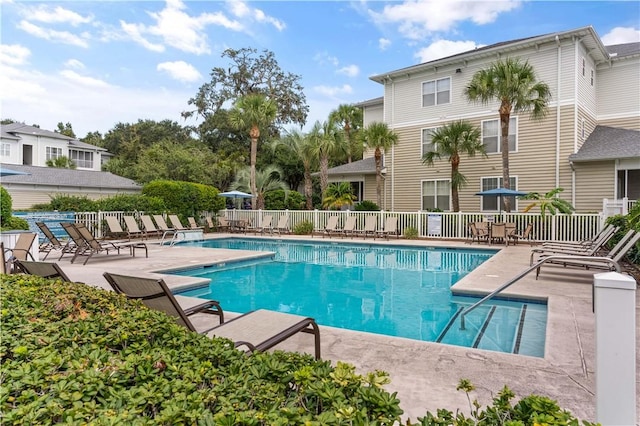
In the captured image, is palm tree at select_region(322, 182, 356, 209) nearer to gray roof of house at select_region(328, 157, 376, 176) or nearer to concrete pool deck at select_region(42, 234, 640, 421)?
gray roof of house at select_region(328, 157, 376, 176)

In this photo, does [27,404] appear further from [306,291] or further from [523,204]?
[523,204]

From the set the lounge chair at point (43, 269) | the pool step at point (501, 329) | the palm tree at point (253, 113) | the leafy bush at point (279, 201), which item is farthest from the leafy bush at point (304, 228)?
the lounge chair at point (43, 269)

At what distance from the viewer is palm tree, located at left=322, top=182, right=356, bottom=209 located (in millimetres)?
20391

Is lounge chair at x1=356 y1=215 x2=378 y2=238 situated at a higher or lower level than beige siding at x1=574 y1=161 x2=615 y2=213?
lower

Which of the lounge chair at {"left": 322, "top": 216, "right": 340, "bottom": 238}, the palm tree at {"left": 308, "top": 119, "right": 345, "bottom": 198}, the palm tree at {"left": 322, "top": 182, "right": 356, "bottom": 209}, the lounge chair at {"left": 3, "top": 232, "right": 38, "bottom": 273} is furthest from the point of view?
the palm tree at {"left": 308, "top": 119, "right": 345, "bottom": 198}

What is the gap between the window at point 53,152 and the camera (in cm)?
3194

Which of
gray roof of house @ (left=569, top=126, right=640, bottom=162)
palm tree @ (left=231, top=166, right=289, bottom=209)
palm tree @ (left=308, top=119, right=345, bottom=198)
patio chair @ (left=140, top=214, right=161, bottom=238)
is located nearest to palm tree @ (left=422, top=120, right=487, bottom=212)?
gray roof of house @ (left=569, top=126, right=640, bottom=162)

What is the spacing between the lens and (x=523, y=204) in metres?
17.5

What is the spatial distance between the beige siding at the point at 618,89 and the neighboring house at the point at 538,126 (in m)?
0.04

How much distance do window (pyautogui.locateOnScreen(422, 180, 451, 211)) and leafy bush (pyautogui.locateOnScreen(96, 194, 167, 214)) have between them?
12.6 m

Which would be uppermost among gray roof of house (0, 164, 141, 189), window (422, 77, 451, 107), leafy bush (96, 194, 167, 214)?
window (422, 77, 451, 107)

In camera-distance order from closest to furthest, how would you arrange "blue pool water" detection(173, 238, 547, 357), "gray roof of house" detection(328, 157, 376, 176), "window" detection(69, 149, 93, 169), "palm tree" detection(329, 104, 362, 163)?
"blue pool water" detection(173, 238, 547, 357), "gray roof of house" detection(328, 157, 376, 176), "palm tree" detection(329, 104, 362, 163), "window" detection(69, 149, 93, 169)

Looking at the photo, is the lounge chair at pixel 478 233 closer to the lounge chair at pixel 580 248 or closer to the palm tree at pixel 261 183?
the lounge chair at pixel 580 248

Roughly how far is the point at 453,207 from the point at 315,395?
57.6 feet
